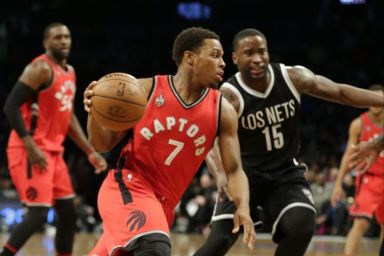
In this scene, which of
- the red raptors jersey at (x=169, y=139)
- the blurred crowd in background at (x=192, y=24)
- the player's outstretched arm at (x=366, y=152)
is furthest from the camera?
the blurred crowd in background at (x=192, y=24)

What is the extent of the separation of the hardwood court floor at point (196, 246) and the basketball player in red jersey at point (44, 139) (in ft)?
8.92

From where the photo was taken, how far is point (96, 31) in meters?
20.6

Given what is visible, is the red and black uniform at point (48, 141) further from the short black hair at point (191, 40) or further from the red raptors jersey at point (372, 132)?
the red raptors jersey at point (372, 132)

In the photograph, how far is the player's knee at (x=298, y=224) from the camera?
5.18 metres

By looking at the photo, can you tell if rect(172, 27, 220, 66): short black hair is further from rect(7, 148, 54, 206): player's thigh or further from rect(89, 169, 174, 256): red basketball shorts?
rect(7, 148, 54, 206): player's thigh

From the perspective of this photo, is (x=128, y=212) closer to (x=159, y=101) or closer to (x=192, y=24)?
(x=159, y=101)

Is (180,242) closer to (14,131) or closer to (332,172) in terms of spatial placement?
(332,172)

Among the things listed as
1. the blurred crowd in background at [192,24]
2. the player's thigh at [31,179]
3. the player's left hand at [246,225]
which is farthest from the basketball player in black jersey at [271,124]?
the blurred crowd in background at [192,24]

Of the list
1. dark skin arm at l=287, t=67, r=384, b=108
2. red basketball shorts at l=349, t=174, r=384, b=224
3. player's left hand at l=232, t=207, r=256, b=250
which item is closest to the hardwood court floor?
red basketball shorts at l=349, t=174, r=384, b=224

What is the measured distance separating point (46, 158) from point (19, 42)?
1402cm

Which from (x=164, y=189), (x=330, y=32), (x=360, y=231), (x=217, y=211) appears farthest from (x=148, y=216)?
(x=330, y=32)

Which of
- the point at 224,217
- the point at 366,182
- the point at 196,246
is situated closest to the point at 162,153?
the point at 224,217

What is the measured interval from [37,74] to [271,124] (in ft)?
7.90

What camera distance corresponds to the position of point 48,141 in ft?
23.0
